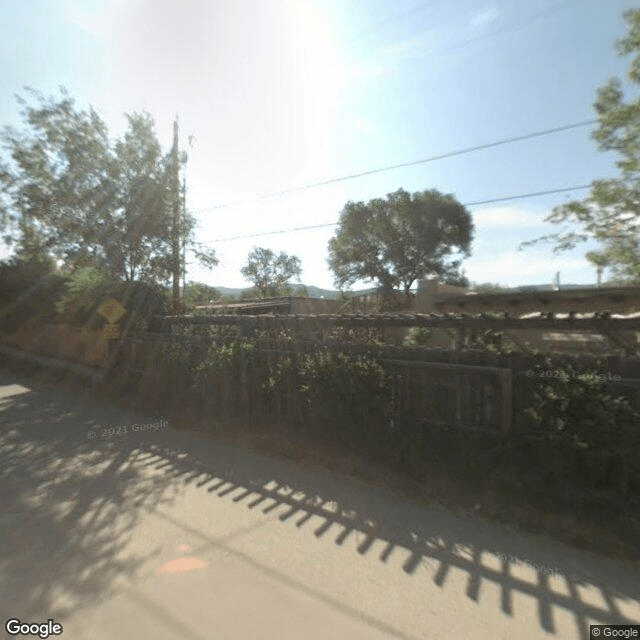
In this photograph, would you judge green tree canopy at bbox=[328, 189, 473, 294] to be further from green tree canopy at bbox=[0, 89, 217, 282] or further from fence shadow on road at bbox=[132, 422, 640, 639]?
fence shadow on road at bbox=[132, 422, 640, 639]

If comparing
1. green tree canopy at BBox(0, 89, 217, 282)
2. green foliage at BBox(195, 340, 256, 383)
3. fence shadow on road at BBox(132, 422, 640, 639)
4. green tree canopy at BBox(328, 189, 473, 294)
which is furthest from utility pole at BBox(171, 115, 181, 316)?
green tree canopy at BBox(328, 189, 473, 294)

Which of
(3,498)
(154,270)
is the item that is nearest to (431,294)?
(154,270)

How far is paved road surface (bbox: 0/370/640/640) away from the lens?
2662mm

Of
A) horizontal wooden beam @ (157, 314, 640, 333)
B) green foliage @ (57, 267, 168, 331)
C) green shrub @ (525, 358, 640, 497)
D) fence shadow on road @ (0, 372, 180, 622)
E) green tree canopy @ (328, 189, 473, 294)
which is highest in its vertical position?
green tree canopy @ (328, 189, 473, 294)

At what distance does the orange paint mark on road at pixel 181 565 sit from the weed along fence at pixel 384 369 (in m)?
2.70

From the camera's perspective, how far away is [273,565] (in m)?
3.28

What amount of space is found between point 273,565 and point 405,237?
33.9 m

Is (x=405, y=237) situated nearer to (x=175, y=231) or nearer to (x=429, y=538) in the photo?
(x=175, y=231)

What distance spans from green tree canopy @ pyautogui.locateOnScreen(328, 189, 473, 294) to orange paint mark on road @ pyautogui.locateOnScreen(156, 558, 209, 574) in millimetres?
33338

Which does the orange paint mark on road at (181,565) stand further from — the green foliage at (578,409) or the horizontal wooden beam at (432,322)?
the horizontal wooden beam at (432,322)

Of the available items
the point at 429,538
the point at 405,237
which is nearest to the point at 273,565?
the point at 429,538

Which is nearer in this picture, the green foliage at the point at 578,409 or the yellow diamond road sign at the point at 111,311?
the green foliage at the point at 578,409

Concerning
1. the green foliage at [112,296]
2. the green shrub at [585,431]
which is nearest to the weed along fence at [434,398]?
the green shrub at [585,431]

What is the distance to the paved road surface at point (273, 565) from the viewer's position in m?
2.66
